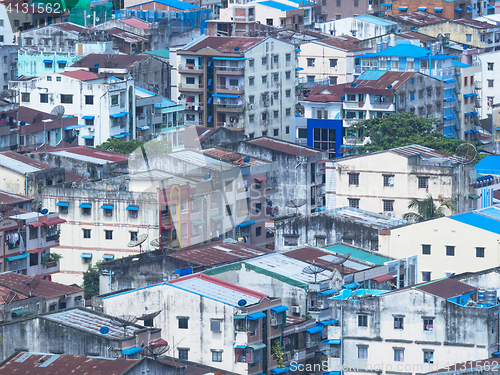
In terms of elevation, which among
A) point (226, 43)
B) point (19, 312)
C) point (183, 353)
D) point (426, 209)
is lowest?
point (183, 353)

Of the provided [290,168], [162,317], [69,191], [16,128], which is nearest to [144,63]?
[16,128]

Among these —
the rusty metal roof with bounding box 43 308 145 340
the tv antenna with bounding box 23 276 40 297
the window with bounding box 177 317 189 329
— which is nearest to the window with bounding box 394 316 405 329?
the window with bounding box 177 317 189 329

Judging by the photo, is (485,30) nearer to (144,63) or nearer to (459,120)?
(459,120)

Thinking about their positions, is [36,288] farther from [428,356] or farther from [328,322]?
[428,356]

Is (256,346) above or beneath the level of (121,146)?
beneath

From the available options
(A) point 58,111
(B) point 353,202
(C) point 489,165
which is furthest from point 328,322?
(A) point 58,111

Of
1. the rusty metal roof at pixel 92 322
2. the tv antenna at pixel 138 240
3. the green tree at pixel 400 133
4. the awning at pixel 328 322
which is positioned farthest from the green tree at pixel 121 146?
the rusty metal roof at pixel 92 322

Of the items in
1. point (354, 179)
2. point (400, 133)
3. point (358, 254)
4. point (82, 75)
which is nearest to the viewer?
point (358, 254)
